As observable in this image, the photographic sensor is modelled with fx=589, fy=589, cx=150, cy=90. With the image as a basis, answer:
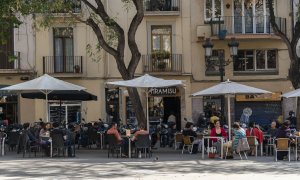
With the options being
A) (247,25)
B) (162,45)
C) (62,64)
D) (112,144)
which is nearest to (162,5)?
(162,45)

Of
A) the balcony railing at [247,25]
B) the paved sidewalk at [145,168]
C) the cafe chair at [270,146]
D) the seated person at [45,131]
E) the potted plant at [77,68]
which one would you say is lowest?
the paved sidewalk at [145,168]

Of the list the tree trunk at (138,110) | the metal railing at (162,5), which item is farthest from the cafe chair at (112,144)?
the metal railing at (162,5)

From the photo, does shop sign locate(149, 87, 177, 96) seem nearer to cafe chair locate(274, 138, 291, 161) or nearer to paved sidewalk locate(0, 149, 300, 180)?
paved sidewalk locate(0, 149, 300, 180)

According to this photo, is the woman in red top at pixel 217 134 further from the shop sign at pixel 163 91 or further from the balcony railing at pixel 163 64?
the shop sign at pixel 163 91

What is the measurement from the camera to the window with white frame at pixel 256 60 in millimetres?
35594

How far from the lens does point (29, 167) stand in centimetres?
1712

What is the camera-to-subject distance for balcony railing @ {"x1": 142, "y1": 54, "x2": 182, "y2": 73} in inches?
1356

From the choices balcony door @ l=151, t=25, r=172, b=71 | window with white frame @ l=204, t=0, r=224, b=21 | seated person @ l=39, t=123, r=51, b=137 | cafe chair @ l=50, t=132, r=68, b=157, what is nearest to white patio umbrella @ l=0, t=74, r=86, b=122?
seated person @ l=39, t=123, r=51, b=137

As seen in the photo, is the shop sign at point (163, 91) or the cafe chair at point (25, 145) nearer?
the cafe chair at point (25, 145)

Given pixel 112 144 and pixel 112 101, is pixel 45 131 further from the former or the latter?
pixel 112 101

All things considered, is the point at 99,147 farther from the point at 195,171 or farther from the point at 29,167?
the point at 195,171

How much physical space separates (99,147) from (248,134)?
637 centimetres

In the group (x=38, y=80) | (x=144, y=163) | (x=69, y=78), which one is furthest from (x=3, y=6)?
(x=69, y=78)

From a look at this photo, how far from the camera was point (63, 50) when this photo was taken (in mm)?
34688
